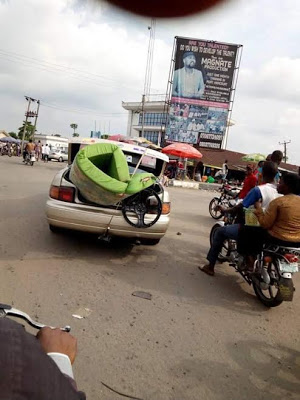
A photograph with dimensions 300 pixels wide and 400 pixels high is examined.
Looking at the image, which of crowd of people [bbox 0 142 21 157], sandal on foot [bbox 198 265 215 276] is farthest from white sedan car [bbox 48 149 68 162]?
sandal on foot [bbox 198 265 215 276]

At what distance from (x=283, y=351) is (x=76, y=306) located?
6.59 ft

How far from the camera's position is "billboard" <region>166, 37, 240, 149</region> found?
86.6 feet

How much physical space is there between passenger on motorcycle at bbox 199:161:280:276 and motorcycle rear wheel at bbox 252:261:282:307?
0.67 m

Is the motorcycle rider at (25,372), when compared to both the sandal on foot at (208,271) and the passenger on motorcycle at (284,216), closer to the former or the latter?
the passenger on motorcycle at (284,216)

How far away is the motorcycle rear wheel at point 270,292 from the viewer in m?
3.90

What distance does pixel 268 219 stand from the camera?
390 centimetres

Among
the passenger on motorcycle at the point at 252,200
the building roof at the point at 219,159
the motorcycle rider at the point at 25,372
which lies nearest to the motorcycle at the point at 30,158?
the building roof at the point at 219,159

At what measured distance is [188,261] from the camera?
215 inches

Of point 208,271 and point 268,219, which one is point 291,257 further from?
point 208,271

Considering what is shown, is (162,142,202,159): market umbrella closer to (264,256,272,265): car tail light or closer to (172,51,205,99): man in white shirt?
(172,51,205,99): man in white shirt

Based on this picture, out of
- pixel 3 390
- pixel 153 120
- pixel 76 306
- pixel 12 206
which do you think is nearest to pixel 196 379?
pixel 76 306

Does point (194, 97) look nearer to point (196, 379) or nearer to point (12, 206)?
point (12, 206)

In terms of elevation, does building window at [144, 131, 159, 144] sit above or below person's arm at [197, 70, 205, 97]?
below

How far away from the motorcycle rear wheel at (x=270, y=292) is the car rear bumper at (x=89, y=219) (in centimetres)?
165
